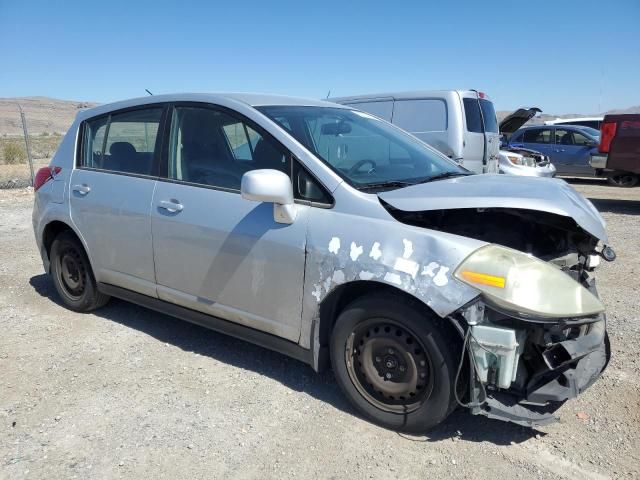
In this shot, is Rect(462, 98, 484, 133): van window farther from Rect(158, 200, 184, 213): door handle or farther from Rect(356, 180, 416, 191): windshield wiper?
Rect(158, 200, 184, 213): door handle

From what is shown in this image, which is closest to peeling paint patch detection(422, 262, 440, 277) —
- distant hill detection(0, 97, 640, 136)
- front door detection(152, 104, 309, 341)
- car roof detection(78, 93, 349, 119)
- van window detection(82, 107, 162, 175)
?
front door detection(152, 104, 309, 341)

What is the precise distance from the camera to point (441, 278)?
261cm

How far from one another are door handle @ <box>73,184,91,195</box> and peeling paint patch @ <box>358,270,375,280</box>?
2593 mm

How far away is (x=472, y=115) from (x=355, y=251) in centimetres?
572

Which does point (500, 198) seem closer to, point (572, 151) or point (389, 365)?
point (389, 365)

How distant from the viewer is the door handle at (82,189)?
4.32m

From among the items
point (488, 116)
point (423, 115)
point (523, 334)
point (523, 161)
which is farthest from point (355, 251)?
point (523, 161)

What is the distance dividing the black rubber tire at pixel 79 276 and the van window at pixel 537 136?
13870 millimetres

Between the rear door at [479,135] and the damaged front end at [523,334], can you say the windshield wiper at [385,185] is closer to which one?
the damaged front end at [523,334]

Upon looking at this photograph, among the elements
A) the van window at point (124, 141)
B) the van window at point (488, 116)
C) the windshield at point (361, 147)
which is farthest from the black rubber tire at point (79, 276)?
the van window at point (488, 116)

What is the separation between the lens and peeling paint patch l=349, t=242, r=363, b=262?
2.86 m

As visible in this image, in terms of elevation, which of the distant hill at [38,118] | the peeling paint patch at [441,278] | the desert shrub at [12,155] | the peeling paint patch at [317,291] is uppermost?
the peeling paint patch at [441,278]

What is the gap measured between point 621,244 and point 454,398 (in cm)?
562

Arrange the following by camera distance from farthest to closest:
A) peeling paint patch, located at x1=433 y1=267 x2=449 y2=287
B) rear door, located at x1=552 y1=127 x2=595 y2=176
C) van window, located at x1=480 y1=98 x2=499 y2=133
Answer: rear door, located at x1=552 y1=127 x2=595 y2=176
van window, located at x1=480 y1=98 x2=499 y2=133
peeling paint patch, located at x1=433 y1=267 x2=449 y2=287
